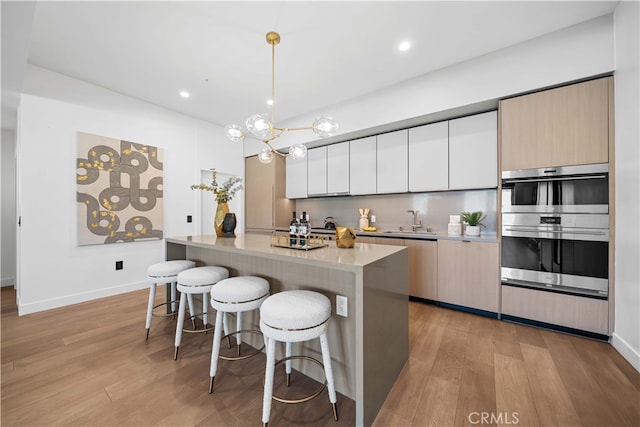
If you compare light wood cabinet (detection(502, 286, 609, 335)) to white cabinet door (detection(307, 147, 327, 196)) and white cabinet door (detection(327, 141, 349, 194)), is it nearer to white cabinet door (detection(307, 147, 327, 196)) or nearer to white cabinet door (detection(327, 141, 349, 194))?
white cabinet door (detection(327, 141, 349, 194))

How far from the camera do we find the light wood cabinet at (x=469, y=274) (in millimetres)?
2609

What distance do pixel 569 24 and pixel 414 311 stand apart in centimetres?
312

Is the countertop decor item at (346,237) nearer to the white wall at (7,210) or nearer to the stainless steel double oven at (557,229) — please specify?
the stainless steel double oven at (557,229)

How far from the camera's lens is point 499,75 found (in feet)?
8.25

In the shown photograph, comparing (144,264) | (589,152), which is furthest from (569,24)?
(144,264)

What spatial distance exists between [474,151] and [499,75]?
2.59 ft

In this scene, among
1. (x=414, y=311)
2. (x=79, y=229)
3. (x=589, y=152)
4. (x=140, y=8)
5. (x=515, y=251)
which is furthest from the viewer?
(x=79, y=229)

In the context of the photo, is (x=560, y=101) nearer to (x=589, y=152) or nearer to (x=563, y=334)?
(x=589, y=152)

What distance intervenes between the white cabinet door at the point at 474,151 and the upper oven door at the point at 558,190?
30 cm

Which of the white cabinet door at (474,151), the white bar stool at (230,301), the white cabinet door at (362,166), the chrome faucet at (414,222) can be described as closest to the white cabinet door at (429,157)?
the white cabinet door at (474,151)

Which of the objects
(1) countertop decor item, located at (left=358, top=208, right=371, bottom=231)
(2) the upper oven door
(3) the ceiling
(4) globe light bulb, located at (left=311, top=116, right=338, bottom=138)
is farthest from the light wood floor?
(3) the ceiling

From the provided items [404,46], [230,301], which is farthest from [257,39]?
[230,301]

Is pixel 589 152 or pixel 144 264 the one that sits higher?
pixel 589 152

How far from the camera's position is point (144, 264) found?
3.71 m
